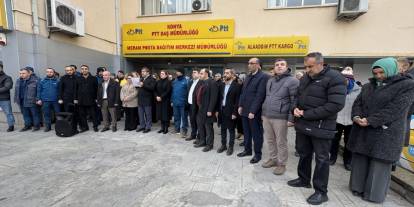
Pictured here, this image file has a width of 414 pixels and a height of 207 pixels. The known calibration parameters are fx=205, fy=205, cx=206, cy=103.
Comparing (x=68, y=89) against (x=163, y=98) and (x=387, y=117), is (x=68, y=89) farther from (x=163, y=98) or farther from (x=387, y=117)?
(x=387, y=117)

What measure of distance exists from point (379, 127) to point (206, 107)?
9.24ft

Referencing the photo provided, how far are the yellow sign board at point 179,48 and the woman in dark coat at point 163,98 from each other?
3.48 metres

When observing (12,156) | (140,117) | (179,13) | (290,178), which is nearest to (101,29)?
(179,13)

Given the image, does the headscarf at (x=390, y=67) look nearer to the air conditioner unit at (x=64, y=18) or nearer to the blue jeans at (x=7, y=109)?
the air conditioner unit at (x=64, y=18)

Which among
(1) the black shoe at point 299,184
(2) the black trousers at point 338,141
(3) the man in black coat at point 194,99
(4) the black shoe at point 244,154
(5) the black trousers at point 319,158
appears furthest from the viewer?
(3) the man in black coat at point 194,99

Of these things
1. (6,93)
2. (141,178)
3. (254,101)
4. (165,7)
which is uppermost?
(165,7)

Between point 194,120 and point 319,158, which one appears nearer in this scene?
point 319,158

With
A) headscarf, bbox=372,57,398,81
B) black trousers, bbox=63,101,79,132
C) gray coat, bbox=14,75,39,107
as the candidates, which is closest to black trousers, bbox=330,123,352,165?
headscarf, bbox=372,57,398,81

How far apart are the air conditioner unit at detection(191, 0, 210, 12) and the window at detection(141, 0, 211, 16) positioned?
55 centimetres

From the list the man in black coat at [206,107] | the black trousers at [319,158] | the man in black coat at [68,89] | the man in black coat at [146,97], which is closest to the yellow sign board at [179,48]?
the man in black coat at [146,97]

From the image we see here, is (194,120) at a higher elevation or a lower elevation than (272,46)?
lower

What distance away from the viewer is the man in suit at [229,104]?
415 centimetres

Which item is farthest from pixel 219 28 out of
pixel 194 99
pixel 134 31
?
pixel 194 99

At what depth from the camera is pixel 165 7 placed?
9680 millimetres
